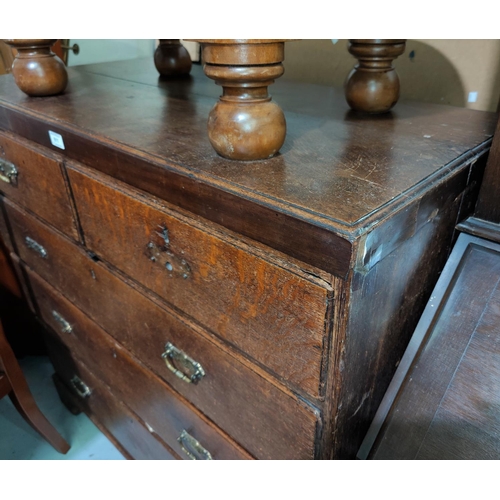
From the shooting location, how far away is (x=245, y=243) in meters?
0.53

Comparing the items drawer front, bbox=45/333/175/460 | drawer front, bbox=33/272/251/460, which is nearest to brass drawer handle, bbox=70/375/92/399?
drawer front, bbox=45/333/175/460

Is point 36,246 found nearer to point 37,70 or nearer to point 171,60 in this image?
point 37,70

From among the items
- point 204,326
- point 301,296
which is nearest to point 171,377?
point 204,326

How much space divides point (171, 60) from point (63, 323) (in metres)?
0.73

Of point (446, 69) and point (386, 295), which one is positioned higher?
point (446, 69)

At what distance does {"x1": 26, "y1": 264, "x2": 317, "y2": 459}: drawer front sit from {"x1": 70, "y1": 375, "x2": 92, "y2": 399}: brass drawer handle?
0.40 meters

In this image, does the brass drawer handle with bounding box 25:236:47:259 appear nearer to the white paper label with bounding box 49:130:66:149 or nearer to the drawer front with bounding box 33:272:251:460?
the drawer front with bounding box 33:272:251:460

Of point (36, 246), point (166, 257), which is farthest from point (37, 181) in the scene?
point (166, 257)

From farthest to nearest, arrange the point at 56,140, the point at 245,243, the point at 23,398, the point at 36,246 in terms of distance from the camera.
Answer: the point at 23,398, the point at 36,246, the point at 56,140, the point at 245,243

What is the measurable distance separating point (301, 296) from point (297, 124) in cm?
35

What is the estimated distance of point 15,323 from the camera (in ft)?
5.01

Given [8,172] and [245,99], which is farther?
[8,172]

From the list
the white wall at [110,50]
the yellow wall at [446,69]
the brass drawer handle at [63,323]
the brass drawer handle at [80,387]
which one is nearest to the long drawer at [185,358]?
the brass drawer handle at [63,323]

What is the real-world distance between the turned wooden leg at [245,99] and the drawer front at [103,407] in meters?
0.76
